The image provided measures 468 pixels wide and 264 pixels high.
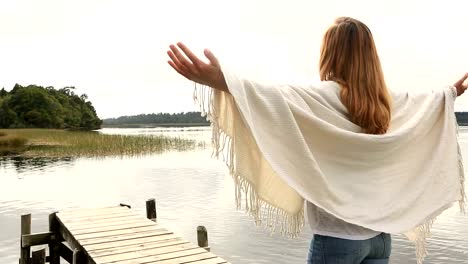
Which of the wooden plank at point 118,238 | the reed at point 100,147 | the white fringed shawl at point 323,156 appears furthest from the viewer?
the reed at point 100,147

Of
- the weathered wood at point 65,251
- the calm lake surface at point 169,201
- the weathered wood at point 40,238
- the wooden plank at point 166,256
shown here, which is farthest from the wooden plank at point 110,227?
the calm lake surface at point 169,201

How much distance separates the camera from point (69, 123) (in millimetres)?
87500

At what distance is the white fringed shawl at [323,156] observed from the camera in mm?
1897

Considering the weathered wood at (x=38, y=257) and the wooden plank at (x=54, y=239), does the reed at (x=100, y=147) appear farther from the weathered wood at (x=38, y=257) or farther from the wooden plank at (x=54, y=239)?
the weathered wood at (x=38, y=257)

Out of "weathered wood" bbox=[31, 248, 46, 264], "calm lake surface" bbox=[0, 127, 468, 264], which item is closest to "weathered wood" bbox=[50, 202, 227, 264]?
"weathered wood" bbox=[31, 248, 46, 264]

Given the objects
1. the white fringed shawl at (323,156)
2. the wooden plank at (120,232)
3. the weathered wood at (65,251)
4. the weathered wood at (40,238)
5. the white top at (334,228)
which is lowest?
the weathered wood at (65,251)

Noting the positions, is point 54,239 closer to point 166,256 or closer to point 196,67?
point 166,256

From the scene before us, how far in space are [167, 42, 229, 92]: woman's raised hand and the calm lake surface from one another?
1008cm

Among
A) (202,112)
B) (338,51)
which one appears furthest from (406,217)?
(202,112)

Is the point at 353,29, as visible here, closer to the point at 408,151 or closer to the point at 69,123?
the point at 408,151

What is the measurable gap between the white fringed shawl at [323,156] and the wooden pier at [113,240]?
3917 mm

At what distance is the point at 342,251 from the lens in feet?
6.34

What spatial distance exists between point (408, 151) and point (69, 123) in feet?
294

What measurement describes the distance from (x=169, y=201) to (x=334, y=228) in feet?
58.5
